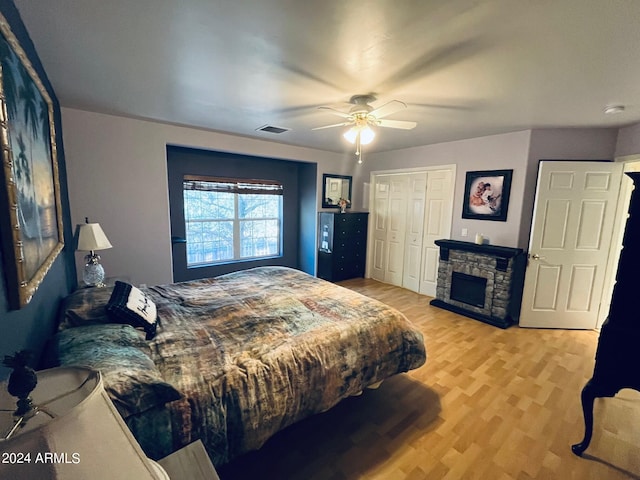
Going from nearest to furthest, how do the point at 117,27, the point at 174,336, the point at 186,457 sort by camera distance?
the point at 186,457 < the point at 117,27 < the point at 174,336

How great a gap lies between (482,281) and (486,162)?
5.32 feet

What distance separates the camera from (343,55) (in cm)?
174

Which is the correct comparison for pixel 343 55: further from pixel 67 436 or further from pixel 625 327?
pixel 625 327

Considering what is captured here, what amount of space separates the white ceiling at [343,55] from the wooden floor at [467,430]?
2.45 metres

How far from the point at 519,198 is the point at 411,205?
160cm

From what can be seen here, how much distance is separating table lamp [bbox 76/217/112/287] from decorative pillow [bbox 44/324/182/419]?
3.97ft

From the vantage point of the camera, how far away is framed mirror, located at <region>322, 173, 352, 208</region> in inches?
206

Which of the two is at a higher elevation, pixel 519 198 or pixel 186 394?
pixel 519 198

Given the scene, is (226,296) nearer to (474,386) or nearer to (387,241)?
(474,386)

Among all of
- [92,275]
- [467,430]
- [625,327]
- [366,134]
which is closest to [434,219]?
[366,134]

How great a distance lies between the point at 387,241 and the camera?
5266 mm

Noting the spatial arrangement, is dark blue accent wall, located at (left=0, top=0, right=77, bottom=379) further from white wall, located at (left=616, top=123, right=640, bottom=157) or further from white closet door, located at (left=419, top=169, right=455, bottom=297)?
white wall, located at (left=616, top=123, right=640, bottom=157)

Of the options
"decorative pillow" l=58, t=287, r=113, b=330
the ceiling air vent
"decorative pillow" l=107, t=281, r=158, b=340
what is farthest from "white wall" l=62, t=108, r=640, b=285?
"decorative pillow" l=107, t=281, r=158, b=340

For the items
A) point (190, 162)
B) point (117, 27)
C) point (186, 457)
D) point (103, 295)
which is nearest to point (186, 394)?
point (186, 457)
